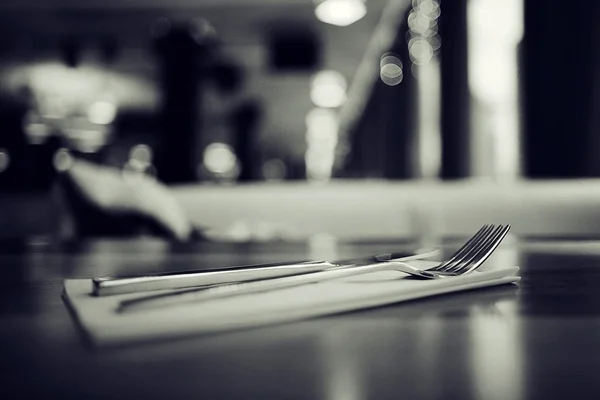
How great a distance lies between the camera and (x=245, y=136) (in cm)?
1243

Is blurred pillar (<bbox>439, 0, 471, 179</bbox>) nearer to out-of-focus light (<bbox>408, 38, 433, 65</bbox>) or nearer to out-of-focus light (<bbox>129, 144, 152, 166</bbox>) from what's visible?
out-of-focus light (<bbox>408, 38, 433, 65</bbox>)

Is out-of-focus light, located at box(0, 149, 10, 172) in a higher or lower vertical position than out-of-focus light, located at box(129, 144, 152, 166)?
lower

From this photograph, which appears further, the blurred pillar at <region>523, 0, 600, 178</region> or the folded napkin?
the blurred pillar at <region>523, 0, 600, 178</region>

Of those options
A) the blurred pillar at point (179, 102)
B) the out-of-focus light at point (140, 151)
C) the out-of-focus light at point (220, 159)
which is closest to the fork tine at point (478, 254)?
the blurred pillar at point (179, 102)

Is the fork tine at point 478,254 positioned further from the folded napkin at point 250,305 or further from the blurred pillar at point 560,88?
the blurred pillar at point 560,88

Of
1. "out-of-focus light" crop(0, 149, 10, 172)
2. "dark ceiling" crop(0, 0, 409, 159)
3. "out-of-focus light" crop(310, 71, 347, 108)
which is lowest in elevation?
"out-of-focus light" crop(0, 149, 10, 172)

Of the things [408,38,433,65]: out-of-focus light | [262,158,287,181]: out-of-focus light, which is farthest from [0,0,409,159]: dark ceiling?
[262,158,287,181]: out-of-focus light

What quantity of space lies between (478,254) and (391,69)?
1021cm

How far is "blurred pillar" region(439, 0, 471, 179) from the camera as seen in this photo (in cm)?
629

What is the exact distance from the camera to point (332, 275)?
1.62 ft

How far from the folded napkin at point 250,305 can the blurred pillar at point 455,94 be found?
19.8 ft

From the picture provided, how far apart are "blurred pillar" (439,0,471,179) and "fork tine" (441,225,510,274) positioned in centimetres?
585

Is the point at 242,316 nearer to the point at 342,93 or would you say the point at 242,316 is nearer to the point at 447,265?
the point at 447,265

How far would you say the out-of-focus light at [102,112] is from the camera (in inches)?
469
